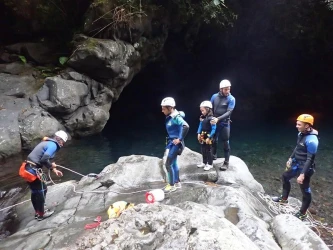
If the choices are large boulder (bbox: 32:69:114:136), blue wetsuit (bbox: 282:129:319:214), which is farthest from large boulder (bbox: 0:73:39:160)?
blue wetsuit (bbox: 282:129:319:214)

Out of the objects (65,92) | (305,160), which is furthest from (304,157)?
(65,92)

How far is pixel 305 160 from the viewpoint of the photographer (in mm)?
7305

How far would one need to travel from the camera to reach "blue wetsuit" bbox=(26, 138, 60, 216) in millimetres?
7117

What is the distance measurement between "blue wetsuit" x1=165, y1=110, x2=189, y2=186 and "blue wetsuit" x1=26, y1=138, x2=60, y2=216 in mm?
2824

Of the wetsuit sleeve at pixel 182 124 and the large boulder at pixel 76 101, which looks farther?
the large boulder at pixel 76 101

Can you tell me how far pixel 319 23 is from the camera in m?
20.6

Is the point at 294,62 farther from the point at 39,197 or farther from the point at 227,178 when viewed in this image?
the point at 39,197

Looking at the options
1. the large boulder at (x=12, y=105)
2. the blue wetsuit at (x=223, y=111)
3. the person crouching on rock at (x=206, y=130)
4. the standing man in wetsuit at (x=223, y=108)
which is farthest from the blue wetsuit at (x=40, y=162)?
the large boulder at (x=12, y=105)

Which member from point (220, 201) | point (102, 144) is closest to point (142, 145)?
point (102, 144)

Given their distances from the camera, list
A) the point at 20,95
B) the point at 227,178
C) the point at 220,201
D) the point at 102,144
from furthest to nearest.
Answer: the point at 102,144, the point at 20,95, the point at 227,178, the point at 220,201

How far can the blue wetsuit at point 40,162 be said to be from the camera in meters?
7.12

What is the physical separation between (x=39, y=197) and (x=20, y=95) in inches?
337

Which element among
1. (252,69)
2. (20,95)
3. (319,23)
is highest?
(319,23)

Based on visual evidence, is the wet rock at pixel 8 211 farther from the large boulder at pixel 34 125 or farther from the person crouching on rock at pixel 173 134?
the person crouching on rock at pixel 173 134
